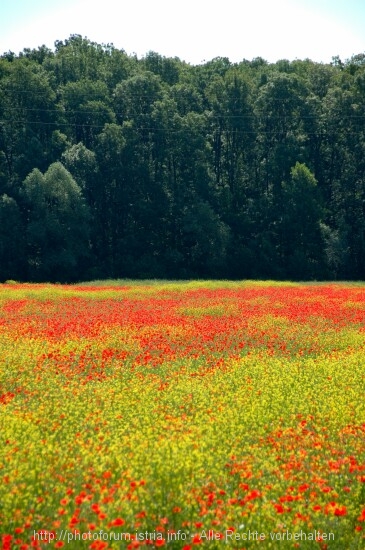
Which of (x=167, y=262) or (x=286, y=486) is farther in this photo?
(x=167, y=262)

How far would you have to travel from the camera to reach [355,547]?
6453 millimetres

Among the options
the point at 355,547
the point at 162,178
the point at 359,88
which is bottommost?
the point at 355,547

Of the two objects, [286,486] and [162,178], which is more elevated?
[162,178]

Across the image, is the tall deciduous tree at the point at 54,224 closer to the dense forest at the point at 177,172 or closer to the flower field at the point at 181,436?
the dense forest at the point at 177,172

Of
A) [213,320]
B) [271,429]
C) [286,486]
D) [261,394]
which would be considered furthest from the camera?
[213,320]

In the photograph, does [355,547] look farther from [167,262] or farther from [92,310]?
[167,262]

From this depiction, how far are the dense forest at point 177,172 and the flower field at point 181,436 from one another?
41122mm

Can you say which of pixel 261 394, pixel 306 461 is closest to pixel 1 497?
pixel 306 461

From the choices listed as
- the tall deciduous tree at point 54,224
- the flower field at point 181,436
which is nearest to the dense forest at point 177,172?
the tall deciduous tree at point 54,224

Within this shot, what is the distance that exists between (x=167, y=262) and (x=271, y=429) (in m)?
54.1

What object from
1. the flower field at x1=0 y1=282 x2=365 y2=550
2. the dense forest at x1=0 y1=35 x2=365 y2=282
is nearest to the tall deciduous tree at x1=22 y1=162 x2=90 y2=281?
the dense forest at x1=0 y1=35 x2=365 y2=282

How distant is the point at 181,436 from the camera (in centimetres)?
910

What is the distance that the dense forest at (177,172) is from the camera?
5853 cm

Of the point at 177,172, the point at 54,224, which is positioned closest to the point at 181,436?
the point at 54,224
